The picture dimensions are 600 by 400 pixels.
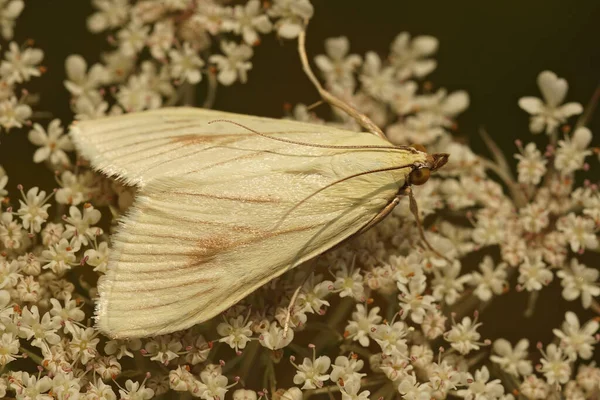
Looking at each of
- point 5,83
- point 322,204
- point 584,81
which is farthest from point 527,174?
point 5,83

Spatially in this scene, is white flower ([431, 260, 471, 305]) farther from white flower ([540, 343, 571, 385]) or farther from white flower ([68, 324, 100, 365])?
white flower ([68, 324, 100, 365])

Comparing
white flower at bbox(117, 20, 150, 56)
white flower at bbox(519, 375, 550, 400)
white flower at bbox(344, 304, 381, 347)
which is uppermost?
white flower at bbox(117, 20, 150, 56)

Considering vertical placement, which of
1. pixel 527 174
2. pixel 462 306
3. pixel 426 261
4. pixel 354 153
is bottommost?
pixel 462 306

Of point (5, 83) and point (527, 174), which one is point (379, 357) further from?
point (5, 83)

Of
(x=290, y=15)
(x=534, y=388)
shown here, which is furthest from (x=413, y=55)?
(x=534, y=388)

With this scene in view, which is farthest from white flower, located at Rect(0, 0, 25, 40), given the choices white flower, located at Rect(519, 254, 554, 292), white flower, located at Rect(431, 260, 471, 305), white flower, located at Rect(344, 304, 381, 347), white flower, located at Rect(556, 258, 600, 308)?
white flower, located at Rect(556, 258, 600, 308)

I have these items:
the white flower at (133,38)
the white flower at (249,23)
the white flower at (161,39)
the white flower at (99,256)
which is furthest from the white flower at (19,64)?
the white flower at (99,256)
